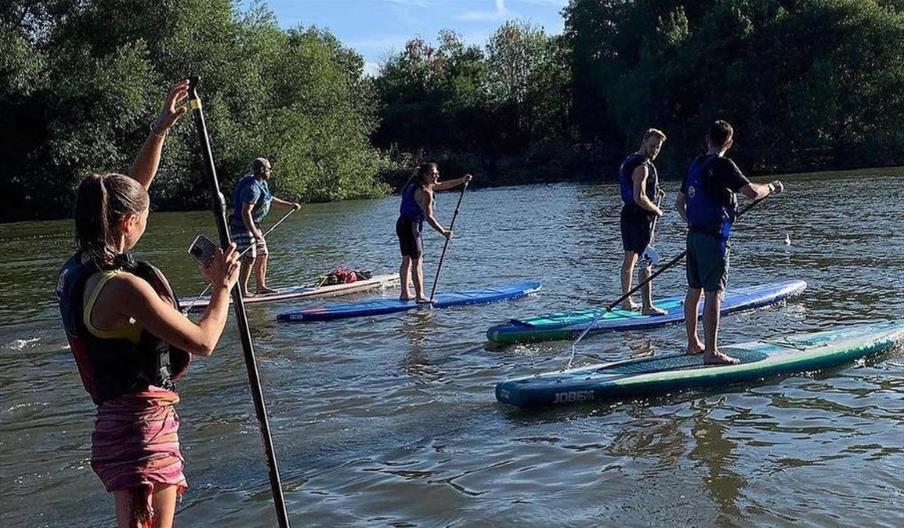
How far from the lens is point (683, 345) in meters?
9.18

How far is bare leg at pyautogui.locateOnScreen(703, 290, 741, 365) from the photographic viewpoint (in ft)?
25.0

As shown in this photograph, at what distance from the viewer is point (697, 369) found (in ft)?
24.3

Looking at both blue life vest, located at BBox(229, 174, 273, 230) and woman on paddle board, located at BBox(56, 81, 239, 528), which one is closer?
woman on paddle board, located at BBox(56, 81, 239, 528)

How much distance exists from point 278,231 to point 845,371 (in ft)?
69.4

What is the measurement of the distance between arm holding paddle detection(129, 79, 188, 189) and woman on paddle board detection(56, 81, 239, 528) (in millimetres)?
711

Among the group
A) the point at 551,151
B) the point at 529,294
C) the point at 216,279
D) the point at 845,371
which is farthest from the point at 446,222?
the point at 551,151

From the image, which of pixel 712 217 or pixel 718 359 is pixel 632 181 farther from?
pixel 718 359

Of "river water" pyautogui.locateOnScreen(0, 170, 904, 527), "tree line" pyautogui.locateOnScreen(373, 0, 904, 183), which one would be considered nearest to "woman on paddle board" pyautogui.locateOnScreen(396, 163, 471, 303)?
"river water" pyautogui.locateOnScreen(0, 170, 904, 527)

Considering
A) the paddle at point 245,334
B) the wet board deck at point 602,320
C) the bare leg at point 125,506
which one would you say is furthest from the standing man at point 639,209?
the bare leg at point 125,506

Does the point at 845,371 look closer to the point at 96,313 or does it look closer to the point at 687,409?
the point at 687,409

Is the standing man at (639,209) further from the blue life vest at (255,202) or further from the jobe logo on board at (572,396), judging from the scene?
the blue life vest at (255,202)

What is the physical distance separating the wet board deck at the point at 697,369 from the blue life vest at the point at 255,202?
19.8 ft

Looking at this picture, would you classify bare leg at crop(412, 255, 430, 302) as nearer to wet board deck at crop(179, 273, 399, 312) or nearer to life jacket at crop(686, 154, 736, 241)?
wet board deck at crop(179, 273, 399, 312)

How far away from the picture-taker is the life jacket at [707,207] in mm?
7559
